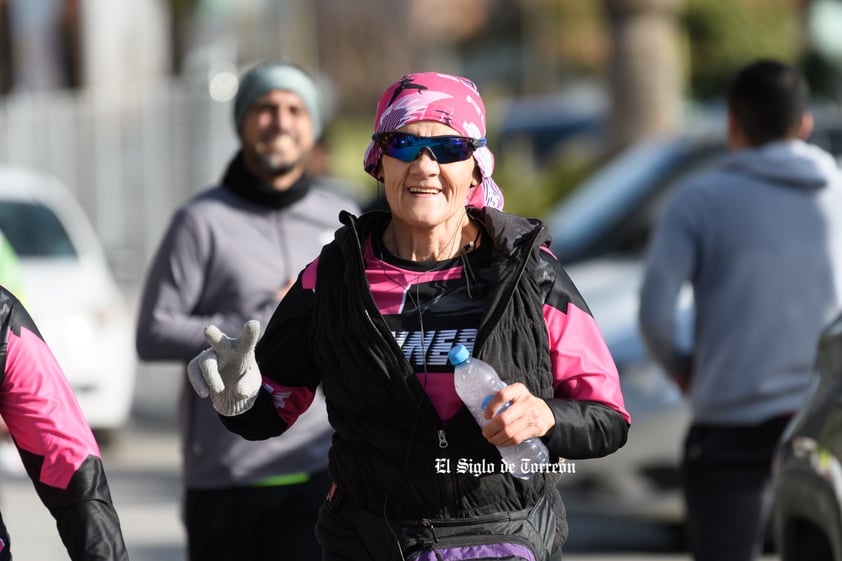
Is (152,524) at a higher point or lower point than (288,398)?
lower

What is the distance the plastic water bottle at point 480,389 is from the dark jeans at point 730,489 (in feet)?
6.43

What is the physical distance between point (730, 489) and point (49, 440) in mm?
2561

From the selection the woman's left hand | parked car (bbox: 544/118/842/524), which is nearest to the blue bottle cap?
the woman's left hand

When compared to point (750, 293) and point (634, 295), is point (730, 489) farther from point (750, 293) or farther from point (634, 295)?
point (634, 295)

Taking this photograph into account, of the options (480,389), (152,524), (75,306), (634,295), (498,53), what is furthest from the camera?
(498,53)

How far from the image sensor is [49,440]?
3.32 metres

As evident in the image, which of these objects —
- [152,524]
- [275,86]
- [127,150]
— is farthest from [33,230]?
[275,86]

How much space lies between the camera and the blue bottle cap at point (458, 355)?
11.1ft

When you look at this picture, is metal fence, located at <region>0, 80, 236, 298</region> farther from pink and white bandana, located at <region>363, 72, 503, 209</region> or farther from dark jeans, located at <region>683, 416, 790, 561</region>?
pink and white bandana, located at <region>363, 72, 503, 209</region>

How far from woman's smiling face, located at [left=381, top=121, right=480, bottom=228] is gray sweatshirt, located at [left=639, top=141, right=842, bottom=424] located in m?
1.83

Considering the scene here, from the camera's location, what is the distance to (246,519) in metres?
5.21

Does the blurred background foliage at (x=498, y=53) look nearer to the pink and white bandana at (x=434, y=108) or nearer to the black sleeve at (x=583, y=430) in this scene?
the pink and white bandana at (x=434, y=108)

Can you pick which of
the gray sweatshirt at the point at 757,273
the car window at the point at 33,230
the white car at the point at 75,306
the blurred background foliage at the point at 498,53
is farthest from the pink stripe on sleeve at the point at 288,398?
the car window at the point at 33,230

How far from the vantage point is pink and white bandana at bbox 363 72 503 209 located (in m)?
3.62
